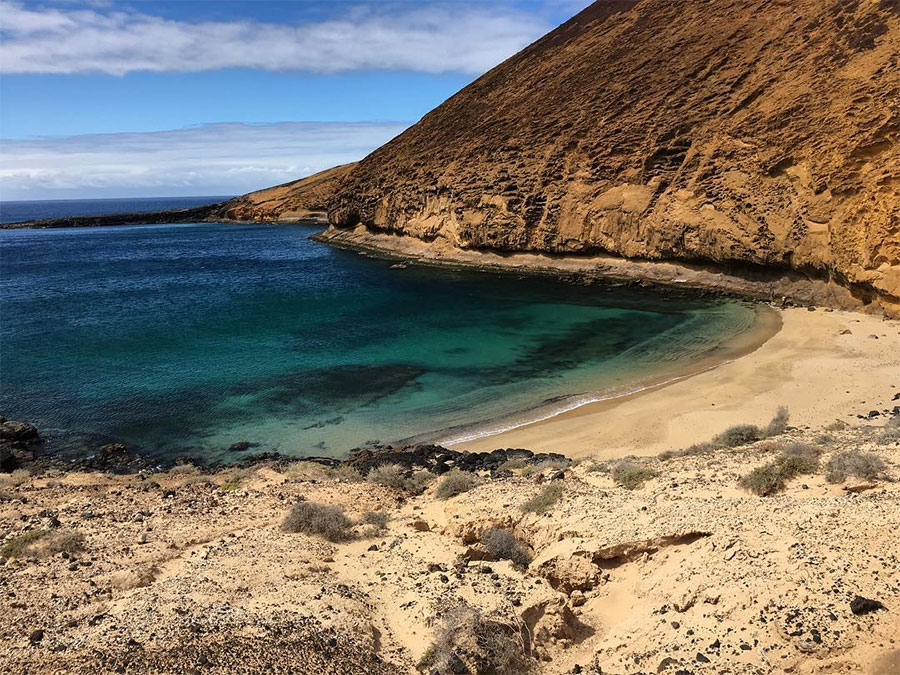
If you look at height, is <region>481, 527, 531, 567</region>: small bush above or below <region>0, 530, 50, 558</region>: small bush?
below

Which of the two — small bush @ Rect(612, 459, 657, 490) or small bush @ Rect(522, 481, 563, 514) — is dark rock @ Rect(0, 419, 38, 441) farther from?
small bush @ Rect(612, 459, 657, 490)

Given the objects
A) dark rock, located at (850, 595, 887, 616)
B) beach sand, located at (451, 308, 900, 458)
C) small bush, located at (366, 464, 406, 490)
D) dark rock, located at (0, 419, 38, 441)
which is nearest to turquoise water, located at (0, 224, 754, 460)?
dark rock, located at (0, 419, 38, 441)

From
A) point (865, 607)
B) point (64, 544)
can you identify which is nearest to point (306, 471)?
point (64, 544)

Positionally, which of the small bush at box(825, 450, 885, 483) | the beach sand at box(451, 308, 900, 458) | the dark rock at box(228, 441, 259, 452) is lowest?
the dark rock at box(228, 441, 259, 452)

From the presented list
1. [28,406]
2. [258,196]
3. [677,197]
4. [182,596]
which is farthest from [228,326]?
[258,196]

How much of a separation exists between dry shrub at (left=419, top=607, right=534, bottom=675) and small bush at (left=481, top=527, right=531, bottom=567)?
5.32 feet

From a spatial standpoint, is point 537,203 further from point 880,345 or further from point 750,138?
point 880,345

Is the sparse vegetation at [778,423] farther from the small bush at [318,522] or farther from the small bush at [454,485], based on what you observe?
the small bush at [318,522]

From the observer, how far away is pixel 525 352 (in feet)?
78.6

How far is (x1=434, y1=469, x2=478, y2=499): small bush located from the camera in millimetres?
10812

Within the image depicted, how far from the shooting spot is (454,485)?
10.9 meters

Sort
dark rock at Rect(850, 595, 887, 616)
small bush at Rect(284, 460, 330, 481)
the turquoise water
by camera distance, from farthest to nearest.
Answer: the turquoise water, small bush at Rect(284, 460, 330, 481), dark rock at Rect(850, 595, 887, 616)

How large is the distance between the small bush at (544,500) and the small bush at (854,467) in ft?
13.4

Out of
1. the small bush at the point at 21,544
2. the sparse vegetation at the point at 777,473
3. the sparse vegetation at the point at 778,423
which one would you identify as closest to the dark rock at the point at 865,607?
the sparse vegetation at the point at 777,473
